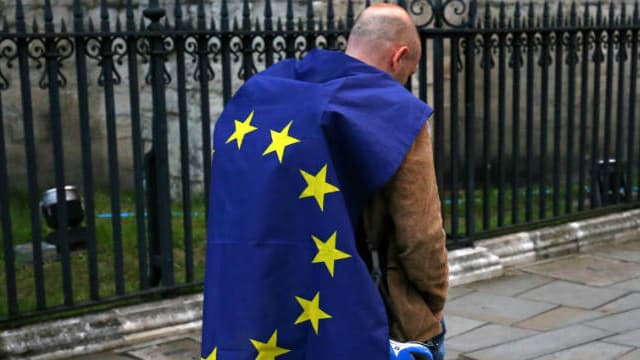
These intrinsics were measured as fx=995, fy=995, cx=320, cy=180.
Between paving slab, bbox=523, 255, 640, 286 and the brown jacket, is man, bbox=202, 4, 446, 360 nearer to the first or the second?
the brown jacket

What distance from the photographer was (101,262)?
23.4 ft

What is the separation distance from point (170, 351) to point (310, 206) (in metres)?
2.66

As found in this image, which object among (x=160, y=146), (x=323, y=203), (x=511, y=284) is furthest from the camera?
(x=511, y=284)

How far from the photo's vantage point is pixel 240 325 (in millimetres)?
2816

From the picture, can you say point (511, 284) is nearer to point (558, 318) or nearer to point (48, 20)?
point (558, 318)

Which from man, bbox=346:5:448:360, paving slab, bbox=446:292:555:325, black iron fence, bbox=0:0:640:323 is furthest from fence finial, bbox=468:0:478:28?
man, bbox=346:5:448:360

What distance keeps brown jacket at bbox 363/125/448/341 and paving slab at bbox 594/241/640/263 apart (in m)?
4.82

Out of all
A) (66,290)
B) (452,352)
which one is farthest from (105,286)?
(452,352)

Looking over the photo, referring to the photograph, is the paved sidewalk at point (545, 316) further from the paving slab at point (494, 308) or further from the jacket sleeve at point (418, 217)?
the jacket sleeve at point (418, 217)

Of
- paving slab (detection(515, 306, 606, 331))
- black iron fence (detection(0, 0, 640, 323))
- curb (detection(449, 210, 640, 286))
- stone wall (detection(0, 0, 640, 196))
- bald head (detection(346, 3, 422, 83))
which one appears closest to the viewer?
bald head (detection(346, 3, 422, 83))

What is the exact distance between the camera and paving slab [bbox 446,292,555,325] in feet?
19.1

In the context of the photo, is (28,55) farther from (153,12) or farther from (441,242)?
(441,242)

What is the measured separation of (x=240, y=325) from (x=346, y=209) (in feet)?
1.47

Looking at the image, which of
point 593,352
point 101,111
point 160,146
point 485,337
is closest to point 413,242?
point 593,352
